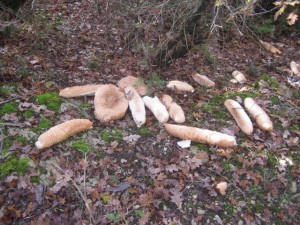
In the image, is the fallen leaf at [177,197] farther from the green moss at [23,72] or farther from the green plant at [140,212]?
the green moss at [23,72]

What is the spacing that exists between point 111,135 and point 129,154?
46 cm

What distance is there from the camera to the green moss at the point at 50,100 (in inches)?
193

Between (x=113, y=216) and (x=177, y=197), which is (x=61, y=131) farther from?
(x=177, y=197)

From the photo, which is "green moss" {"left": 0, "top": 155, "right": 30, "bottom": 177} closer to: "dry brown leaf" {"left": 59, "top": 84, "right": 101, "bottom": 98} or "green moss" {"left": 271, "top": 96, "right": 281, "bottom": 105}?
"dry brown leaf" {"left": 59, "top": 84, "right": 101, "bottom": 98}

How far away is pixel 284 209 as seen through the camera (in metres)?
4.11

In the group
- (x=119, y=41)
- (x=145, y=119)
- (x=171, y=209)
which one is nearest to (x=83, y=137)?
(x=145, y=119)

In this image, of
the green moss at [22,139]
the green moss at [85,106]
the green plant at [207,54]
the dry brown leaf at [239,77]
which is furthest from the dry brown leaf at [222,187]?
the green plant at [207,54]

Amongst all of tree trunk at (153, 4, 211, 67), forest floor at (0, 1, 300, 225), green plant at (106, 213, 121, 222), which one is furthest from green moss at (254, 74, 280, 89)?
green plant at (106, 213, 121, 222)

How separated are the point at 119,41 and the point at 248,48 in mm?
3660

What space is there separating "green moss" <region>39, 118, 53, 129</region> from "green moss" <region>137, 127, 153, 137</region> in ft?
4.65

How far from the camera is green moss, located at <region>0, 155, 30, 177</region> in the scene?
3.78 metres

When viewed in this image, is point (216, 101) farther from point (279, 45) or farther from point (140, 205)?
point (279, 45)

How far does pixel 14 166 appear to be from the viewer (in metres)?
3.84

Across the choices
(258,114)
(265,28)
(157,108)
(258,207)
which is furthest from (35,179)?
(265,28)
